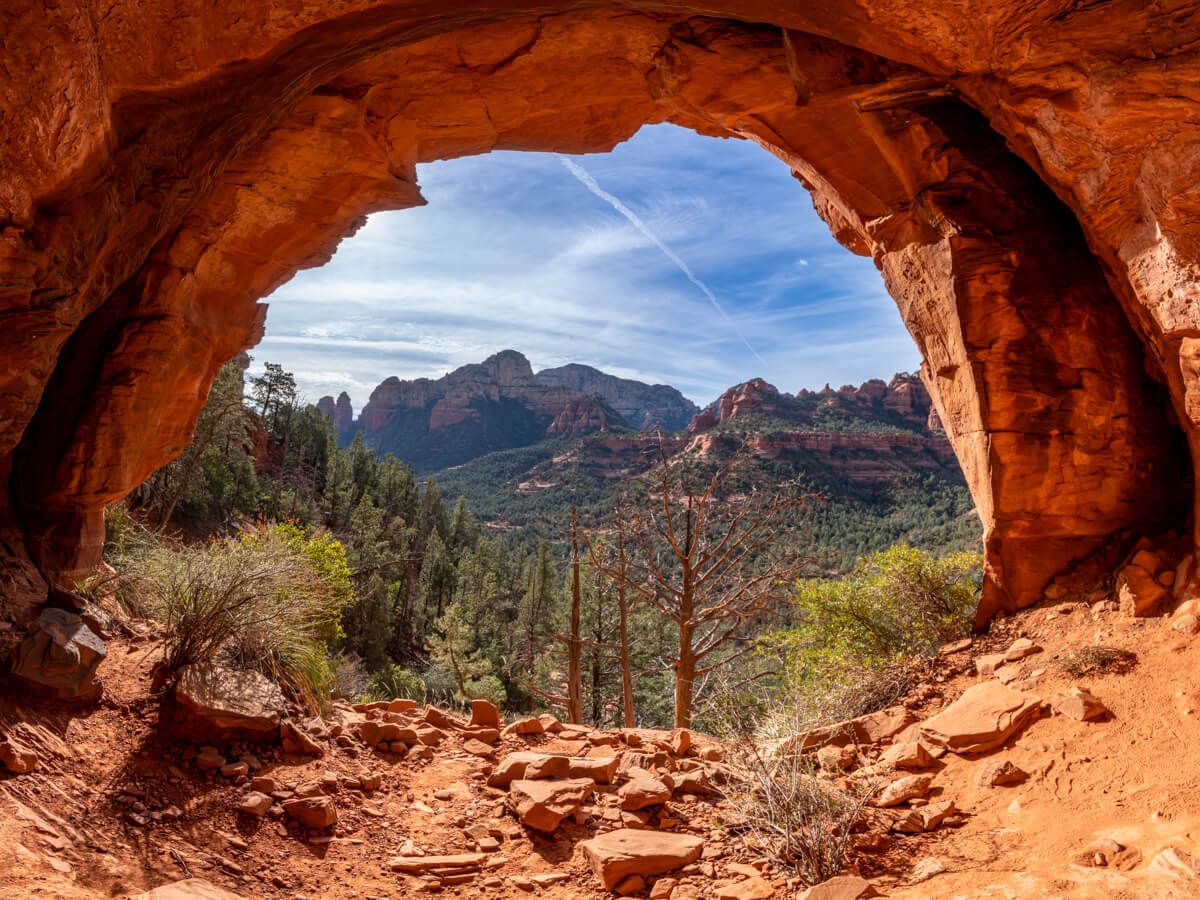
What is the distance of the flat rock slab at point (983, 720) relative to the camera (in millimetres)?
4730

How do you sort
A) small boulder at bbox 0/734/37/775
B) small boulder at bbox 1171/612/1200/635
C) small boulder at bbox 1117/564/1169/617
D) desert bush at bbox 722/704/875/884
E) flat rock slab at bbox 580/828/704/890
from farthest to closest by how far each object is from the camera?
small boulder at bbox 1117/564/1169/617
small boulder at bbox 1171/612/1200/635
flat rock slab at bbox 580/828/704/890
desert bush at bbox 722/704/875/884
small boulder at bbox 0/734/37/775

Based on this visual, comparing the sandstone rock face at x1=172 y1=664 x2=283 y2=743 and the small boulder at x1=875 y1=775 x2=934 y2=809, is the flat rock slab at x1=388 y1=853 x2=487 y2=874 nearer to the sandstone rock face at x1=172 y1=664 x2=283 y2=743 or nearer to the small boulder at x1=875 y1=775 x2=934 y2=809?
the sandstone rock face at x1=172 y1=664 x2=283 y2=743

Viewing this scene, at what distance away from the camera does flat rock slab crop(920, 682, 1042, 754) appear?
186 inches

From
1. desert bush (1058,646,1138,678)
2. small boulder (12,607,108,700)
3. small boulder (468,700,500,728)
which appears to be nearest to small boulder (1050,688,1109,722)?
desert bush (1058,646,1138,678)

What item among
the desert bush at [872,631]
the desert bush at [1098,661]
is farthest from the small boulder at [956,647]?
the desert bush at [1098,661]

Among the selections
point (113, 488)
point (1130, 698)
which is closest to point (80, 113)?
point (113, 488)

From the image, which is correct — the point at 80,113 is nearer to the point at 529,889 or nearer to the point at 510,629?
the point at 529,889

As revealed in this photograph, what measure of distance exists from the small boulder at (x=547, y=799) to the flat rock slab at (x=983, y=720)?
2787mm

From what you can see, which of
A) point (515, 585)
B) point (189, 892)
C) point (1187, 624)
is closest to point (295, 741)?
point (189, 892)

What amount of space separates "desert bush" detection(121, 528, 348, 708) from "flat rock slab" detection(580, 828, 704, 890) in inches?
115

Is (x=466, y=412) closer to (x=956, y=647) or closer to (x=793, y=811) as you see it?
(x=956, y=647)

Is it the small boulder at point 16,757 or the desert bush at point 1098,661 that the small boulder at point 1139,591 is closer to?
the desert bush at point 1098,661

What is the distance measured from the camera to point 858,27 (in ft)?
17.4

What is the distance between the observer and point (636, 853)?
3.97 metres
